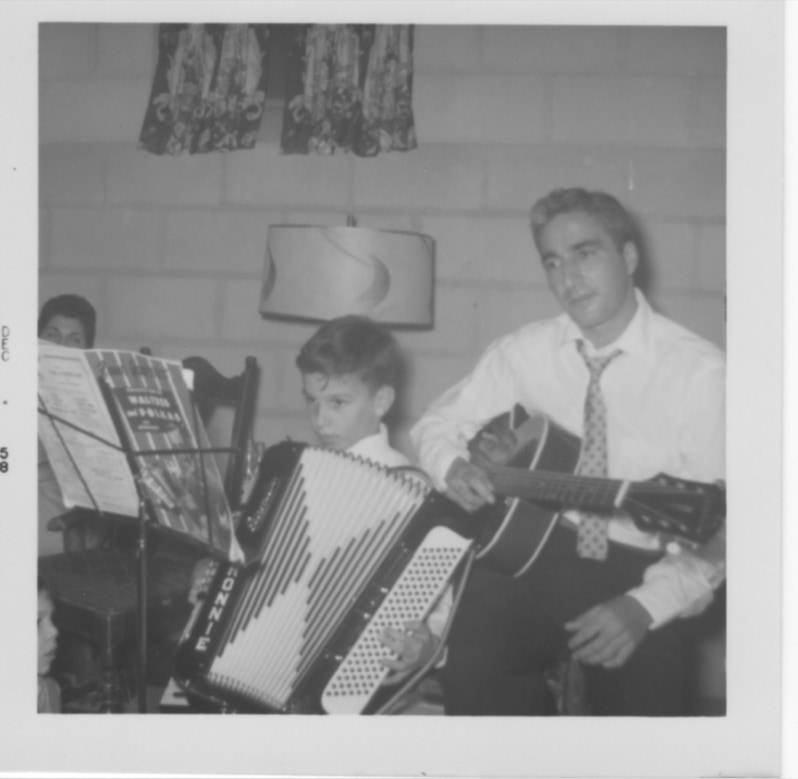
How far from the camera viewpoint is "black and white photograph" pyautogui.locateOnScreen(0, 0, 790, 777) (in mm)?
2260

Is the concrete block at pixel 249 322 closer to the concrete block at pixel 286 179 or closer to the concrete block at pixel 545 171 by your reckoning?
the concrete block at pixel 286 179

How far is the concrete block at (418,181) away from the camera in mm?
2295

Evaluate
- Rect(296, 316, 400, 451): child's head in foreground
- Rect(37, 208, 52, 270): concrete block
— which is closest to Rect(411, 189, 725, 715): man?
Rect(296, 316, 400, 451): child's head in foreground

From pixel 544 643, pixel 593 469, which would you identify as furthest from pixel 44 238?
pixel 544 643

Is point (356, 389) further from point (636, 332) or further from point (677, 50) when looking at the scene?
point (677, 50)

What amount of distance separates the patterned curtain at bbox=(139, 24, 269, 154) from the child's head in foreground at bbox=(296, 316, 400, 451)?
450 mm

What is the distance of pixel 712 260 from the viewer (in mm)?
2299

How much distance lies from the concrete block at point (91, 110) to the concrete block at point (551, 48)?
29.6 inches

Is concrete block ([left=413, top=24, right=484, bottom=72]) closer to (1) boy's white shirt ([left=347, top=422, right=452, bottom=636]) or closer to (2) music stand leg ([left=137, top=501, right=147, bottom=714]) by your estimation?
(1) boy's white shirt ([left=347, top=422, right=452, bottom=636])

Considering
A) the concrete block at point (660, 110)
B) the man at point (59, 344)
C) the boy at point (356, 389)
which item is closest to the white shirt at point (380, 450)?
the boy at point (356, 389)

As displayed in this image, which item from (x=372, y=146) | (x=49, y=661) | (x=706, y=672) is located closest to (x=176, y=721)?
(x=49, y=661)

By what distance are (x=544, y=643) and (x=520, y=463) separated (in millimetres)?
381
